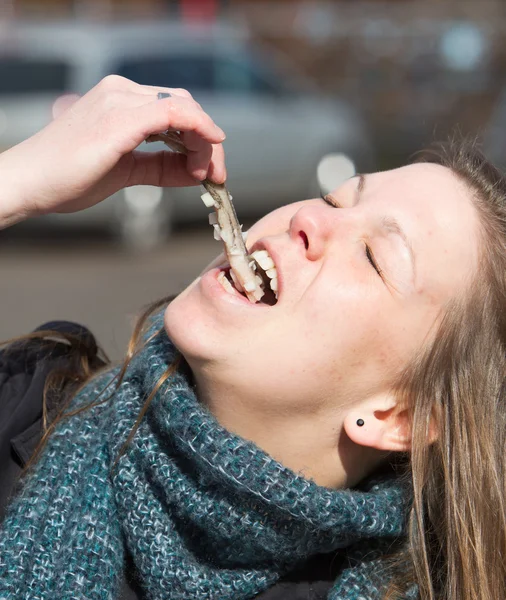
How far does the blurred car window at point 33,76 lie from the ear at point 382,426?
7.09 metres

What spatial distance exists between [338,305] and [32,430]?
0.89 metres

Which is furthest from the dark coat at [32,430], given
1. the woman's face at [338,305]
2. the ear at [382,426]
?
the woman's face at [338,305]

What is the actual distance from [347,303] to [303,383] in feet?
0.70

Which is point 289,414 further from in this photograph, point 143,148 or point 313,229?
point 143,148

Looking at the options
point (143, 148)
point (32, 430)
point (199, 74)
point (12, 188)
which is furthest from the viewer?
point (199, 74)

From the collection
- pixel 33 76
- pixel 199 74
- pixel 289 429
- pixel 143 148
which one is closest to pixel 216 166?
pixel 289 429

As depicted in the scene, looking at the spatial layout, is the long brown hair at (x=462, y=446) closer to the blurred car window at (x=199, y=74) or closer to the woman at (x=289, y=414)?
the woman at (x=289, y=414)

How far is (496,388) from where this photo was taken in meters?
2.22

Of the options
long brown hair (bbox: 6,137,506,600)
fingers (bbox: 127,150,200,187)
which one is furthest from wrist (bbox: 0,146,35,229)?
long brown hair (bbox: 6,137,506,600)

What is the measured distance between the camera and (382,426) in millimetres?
2184

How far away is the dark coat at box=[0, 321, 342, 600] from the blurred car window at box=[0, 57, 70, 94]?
6571 millimetres

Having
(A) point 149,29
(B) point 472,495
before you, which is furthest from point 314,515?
(A) point 149,29

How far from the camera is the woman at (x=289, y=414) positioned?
2.01 metres

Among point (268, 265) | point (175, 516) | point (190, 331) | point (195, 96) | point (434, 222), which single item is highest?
point (434, 222)
